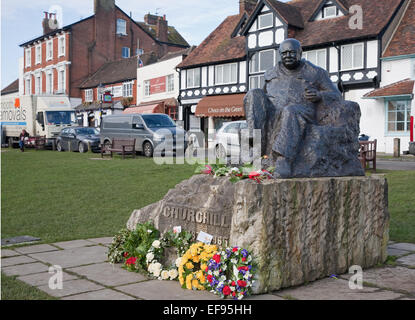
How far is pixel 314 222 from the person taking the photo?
4727 millimetres

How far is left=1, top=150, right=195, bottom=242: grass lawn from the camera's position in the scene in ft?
24.9

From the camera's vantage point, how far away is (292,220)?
4492 mm

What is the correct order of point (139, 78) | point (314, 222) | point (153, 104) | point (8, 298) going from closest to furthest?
point (8, 298) → point (314, 222) → point (153, 104) → point (139, 78)

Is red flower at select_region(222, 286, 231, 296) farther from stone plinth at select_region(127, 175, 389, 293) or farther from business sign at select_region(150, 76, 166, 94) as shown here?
business sign at select_region(150, 76, 166, 94)

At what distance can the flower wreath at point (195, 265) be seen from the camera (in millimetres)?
4430

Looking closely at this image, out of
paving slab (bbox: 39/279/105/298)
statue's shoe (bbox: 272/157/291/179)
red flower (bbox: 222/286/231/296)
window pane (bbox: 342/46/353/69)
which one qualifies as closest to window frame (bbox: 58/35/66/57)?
window pane (bbox: 342/46/353/69)

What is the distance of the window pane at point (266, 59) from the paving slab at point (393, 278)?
2512 cm

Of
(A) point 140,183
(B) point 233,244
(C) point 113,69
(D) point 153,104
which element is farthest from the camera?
(C) point 113,69

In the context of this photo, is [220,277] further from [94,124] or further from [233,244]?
[94,124]

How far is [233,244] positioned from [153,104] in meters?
34.5

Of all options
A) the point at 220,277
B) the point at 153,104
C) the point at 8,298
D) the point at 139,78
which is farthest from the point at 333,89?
the point at 139,78

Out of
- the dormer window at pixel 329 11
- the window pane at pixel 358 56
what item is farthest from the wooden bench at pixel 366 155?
the dormer window at pixel 329 11

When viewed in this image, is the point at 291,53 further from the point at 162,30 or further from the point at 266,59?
the point at 162,30

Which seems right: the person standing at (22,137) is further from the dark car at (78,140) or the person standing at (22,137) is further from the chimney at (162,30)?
the chimney at (162,30)
